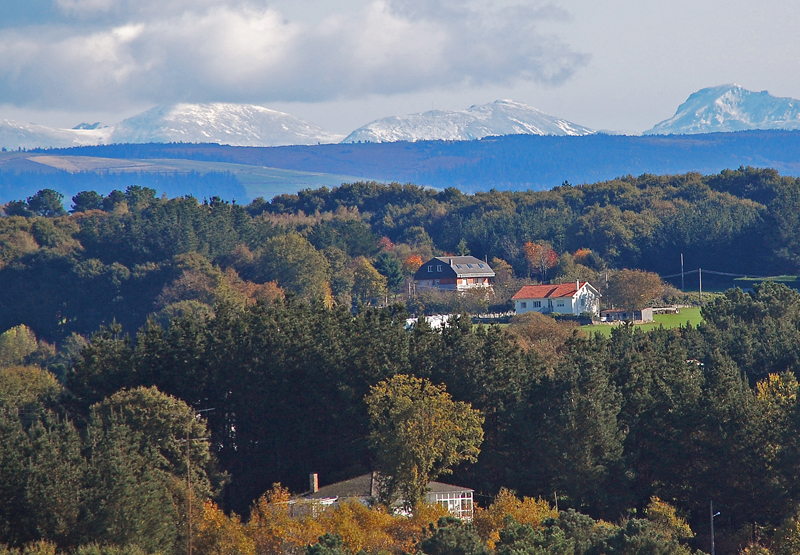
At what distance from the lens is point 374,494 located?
139 ft

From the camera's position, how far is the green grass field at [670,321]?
8406 centimetres

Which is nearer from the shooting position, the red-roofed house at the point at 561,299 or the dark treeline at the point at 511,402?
the dark treeline at the point at 511,402

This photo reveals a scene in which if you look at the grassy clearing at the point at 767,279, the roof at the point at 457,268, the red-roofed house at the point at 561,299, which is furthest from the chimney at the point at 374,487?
the roof at the point at 457,268

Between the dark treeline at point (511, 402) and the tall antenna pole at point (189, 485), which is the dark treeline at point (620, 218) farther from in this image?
the tall antenna pole at point (189, 485)

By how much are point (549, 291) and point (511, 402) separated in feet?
169

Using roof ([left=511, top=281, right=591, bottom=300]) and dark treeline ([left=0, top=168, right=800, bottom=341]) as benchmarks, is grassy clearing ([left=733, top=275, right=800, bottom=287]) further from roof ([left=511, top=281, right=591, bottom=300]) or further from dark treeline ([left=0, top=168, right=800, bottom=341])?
roof ([left=511, top=281, right=591, bottom=300])

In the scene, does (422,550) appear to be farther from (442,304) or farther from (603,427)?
(442,304)

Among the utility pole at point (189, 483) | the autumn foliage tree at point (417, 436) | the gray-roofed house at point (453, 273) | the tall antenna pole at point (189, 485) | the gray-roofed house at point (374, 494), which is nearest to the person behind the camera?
the tall antenna pole at point (189, 485)

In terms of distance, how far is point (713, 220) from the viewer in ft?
402

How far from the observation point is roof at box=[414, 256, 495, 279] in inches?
4710

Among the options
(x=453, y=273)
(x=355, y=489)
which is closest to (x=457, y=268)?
Result: (x=453, y=273)

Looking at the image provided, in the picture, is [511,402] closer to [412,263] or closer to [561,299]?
[561,299]

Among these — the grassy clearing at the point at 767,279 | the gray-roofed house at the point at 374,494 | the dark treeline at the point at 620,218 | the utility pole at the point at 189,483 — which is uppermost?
the dark treeline at the point at 620,218

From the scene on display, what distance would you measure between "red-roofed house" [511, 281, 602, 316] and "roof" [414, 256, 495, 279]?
18.3 m
